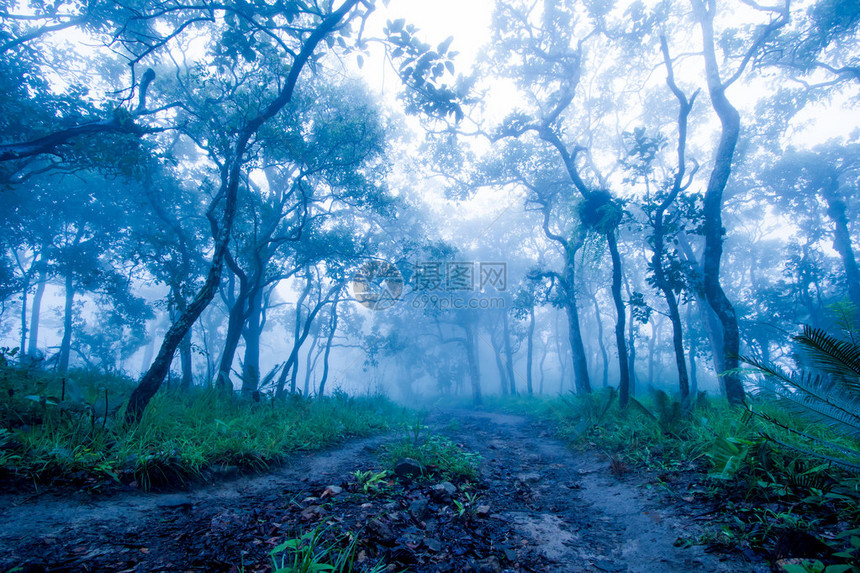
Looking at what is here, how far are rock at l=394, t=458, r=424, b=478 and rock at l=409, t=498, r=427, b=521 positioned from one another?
2.77 feet

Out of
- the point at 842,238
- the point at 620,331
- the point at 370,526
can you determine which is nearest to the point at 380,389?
the point at 620,331

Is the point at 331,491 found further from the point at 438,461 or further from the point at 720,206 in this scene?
the point at 720,206

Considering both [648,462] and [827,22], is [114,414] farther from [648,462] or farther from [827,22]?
[827,22]

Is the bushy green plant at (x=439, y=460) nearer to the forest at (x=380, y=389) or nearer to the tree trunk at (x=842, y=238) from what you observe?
the forest at (x=380, y=389)

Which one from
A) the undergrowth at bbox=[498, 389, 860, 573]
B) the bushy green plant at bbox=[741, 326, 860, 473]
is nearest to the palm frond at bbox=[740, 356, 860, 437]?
the bushy green plant at bbox=[741, 326, 860, 473]

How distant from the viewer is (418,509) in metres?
3.15

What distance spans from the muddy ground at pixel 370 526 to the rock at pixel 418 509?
0.04ft

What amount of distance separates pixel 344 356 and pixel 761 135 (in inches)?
2739

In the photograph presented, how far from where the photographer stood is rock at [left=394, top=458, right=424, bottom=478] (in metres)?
4.17

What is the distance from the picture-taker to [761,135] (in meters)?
15.8

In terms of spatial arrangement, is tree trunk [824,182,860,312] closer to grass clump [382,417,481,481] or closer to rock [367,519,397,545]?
grass clump [382,417,481,481]

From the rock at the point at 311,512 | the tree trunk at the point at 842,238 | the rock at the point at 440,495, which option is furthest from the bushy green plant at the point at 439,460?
the tree trunk at the point at 842,238

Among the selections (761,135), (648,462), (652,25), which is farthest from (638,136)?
(761,135)

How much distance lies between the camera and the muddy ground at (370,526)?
2.21 meters
